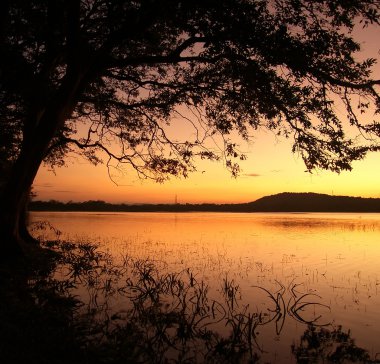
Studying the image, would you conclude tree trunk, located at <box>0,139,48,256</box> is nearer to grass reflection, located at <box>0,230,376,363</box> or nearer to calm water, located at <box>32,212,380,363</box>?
grass reflection, located at <box>0,230,376,363</box>

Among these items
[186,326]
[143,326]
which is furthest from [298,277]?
[143,326]

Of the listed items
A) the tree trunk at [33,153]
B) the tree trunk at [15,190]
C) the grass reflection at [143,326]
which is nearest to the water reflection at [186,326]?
the grass reflection at [143,326]

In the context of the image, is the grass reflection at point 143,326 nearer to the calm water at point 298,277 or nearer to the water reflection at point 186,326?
the water reflection at point 186,326

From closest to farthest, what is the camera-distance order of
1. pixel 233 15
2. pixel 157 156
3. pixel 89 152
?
pixel 233 15, pixel 157 156, pixel 89 152

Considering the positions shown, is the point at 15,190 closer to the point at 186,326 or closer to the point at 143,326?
the point at 143,326

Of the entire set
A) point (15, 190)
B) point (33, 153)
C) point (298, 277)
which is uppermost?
A: point (33, 153)

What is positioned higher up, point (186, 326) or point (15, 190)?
point (15, 190)

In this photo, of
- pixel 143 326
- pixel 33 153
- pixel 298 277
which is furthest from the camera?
pixel 298 277

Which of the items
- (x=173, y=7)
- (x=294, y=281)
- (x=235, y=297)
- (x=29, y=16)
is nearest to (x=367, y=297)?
(x=294, y=281)

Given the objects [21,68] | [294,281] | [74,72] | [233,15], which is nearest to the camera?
[233,15]

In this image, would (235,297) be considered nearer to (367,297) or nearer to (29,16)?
(367,297)

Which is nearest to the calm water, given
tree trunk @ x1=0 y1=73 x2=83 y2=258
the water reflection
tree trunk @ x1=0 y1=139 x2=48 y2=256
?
the water reflection

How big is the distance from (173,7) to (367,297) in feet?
33.9

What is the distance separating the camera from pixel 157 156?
20234mm
